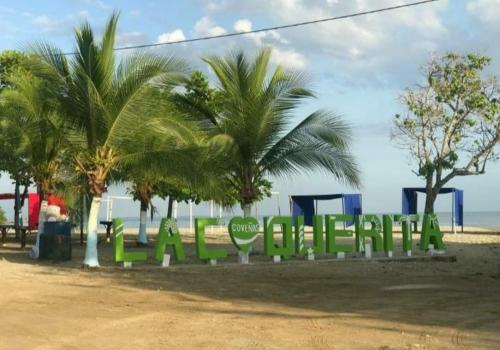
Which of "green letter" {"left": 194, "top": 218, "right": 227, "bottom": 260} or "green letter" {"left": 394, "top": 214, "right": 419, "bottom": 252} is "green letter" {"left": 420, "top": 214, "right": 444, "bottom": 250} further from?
"green letter" {"left": 194, "top": 218, "right": 227, "bottom": 260}

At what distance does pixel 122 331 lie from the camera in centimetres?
781

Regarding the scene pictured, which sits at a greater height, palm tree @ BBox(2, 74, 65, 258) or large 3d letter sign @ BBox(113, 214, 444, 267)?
palm tree @ BBox(2, 74, 65, 258)

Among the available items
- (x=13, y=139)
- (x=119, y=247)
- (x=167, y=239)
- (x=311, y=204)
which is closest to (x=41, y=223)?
(x=13, y=139)

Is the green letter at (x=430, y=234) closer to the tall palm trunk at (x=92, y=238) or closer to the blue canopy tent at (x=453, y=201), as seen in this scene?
the tall palm trunk at (x=92, y=238)

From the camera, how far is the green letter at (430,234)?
17.6m

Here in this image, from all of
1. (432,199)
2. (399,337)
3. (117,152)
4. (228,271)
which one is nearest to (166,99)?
(117,152)

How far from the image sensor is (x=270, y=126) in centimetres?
1733

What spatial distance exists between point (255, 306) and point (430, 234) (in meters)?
9.39

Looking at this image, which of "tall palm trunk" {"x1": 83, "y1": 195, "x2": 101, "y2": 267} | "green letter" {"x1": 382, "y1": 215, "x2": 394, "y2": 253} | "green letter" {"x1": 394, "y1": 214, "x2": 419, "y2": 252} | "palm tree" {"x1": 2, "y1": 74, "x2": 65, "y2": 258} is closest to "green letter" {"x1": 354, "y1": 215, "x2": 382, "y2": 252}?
"green letter" {"x1": 382, "y1": 215, "x2": 394, "y2": 253}

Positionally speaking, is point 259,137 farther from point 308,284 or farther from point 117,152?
point 308,284

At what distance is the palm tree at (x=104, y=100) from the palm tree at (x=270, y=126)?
7.57 feet

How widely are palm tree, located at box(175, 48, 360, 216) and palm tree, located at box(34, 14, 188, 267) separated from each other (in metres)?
2.31

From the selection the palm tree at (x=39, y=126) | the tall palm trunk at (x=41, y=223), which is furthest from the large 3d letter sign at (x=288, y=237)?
the tall palm trunk at (x=41, y=223)

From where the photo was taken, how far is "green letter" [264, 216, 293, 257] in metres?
16.0
